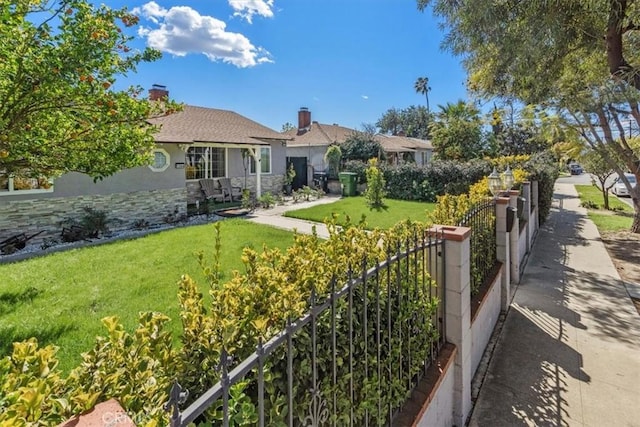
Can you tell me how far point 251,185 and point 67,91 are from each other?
13.3m

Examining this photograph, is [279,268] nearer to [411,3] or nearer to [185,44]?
[411,3]

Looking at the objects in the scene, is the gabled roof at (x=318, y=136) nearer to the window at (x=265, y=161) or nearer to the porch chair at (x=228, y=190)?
the window at (x=265, y=161)

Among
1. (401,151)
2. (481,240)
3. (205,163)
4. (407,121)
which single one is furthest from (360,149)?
(407,121)

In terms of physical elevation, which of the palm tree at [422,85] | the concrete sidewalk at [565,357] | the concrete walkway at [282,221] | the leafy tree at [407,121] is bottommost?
the concrete sidewalk at [565,357]

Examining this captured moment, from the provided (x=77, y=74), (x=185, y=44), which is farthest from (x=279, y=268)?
(x=185, y=44)

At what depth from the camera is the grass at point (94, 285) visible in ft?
13.6

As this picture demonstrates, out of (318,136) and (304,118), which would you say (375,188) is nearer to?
(318,136)

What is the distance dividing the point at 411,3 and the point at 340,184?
13.7 m

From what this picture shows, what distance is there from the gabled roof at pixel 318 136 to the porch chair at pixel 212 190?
818cm

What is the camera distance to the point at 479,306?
4043 mm

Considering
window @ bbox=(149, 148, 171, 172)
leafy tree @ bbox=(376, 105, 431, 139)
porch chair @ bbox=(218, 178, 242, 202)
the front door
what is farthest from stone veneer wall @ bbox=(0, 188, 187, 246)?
leafy tree @ bbox=(376, 105, 431, 139)

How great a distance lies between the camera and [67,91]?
12.9 feet

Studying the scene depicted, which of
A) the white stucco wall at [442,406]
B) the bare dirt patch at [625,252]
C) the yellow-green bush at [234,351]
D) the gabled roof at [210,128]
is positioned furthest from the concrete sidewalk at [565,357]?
the gabled roof at [210,128]

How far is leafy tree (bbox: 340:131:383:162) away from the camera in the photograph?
22219 mm
